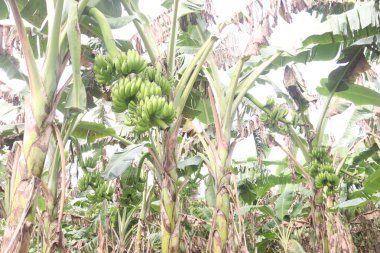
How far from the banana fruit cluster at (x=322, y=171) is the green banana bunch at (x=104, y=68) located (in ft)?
6.95

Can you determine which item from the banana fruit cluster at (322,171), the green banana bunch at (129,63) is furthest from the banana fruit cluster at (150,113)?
the banana fruit cluster at (322,171)

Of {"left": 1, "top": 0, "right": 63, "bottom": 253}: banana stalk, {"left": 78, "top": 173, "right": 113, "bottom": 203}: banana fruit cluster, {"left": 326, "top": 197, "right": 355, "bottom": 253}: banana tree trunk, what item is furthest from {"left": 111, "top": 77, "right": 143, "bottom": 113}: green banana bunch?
{"left": 326, "top": 197, "right": 355, "bottom": 253}: banana tree trunk

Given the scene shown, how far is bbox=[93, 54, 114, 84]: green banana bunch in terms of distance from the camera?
6.18 ft

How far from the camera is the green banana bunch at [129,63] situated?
6.04 feet

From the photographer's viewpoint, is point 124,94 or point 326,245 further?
point 326,245

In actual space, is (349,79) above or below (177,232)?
above

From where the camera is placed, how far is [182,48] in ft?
11.8

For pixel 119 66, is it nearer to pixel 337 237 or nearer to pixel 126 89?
pixel 126 89

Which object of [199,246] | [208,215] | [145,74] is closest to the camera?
[145,74]

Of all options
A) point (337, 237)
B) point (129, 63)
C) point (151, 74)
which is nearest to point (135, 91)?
point (129, 63)

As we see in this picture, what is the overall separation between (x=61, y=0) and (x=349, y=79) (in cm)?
268

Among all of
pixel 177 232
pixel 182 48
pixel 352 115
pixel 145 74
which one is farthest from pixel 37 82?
pixel 352 115

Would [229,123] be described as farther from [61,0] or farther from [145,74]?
[61,0]

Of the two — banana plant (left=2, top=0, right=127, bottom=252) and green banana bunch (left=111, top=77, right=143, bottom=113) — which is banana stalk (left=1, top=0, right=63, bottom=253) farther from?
green banana bunch (left=111, top=77, right=143, bottom=113)
